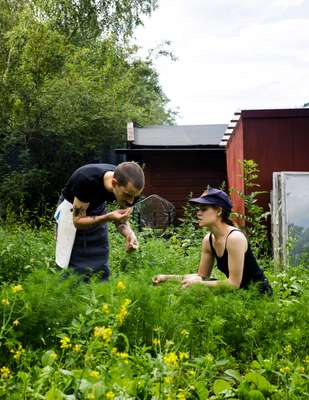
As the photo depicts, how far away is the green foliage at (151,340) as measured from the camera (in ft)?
8.85

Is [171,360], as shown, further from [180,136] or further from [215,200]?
[180,136]

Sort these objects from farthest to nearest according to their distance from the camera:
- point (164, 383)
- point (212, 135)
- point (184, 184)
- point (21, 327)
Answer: point (212, 135) < point (184, 184) < point (21, 327) < point (164, 383)

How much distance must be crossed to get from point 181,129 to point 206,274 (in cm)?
1392

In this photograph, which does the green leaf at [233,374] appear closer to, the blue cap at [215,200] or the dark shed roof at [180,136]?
the blue cap at [215,200]

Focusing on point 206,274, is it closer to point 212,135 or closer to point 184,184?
point 184,184

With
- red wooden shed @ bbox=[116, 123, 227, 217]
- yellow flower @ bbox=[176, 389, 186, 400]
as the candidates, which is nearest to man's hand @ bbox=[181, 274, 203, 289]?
yellow flower @ bbox=[176, 389, 186, 400]

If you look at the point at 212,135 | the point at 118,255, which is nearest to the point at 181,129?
the point at 212,135

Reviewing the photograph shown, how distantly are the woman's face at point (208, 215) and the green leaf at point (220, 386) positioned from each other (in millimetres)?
1458

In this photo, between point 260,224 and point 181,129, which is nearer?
point 260,224

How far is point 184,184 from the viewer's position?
15.9 metres

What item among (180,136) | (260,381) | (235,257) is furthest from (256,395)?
(180,136)

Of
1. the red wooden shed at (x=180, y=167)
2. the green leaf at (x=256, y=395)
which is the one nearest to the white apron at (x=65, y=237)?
the green leaf at (x=256, y=395)

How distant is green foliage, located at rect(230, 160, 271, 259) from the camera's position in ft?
28.7

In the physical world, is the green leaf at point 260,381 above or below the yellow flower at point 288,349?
below
